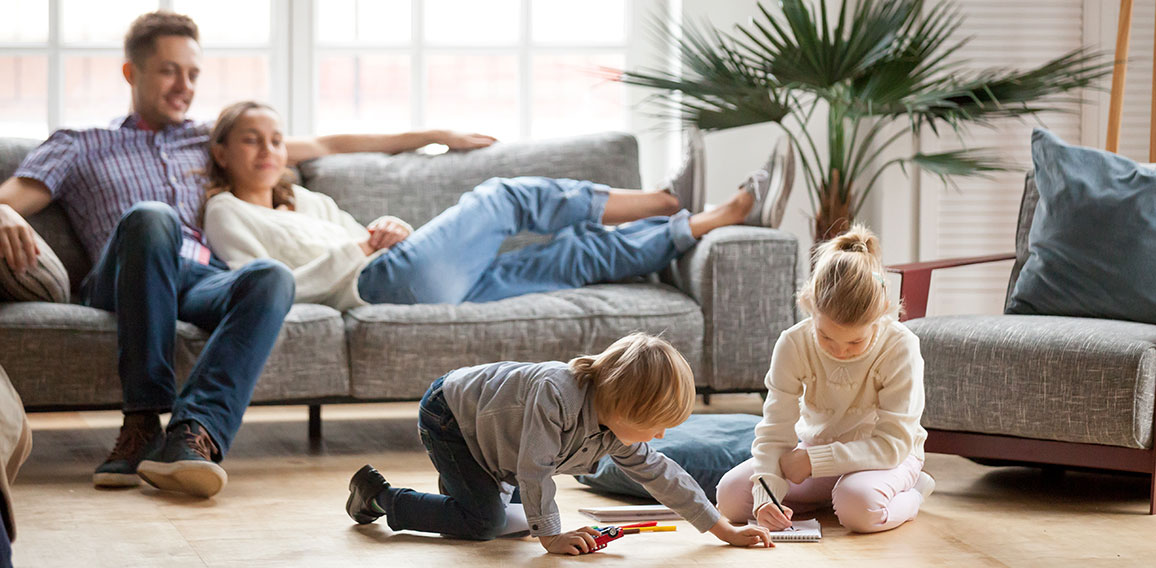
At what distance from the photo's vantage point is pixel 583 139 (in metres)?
3.63

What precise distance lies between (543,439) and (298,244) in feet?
4.55

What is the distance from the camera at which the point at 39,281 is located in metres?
2.81

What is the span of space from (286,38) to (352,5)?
0.25 meters

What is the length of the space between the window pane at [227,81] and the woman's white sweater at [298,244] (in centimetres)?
104

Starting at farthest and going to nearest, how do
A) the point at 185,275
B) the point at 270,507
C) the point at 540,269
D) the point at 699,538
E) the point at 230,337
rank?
the point at 540,269
the point at 185,275
the point at 230,337
the point at 270,507
the point at 699,538

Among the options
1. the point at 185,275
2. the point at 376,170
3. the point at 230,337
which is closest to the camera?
the point at 230,337

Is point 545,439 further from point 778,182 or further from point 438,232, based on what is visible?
point 778,182

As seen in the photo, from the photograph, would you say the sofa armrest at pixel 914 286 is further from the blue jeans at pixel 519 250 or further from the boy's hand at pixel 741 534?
the boy's hand at pixel 741 534

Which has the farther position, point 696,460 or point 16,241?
point 16,241

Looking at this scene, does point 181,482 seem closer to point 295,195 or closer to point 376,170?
point 295,195

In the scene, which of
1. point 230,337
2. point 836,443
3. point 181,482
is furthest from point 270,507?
point 836,443

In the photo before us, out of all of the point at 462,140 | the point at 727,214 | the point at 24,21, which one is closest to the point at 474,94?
the point at 462,140

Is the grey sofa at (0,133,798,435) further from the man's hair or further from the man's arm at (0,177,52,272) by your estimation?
the man's hair

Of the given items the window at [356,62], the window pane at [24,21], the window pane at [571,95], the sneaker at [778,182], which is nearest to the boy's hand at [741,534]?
the sneaker at [778,182]
